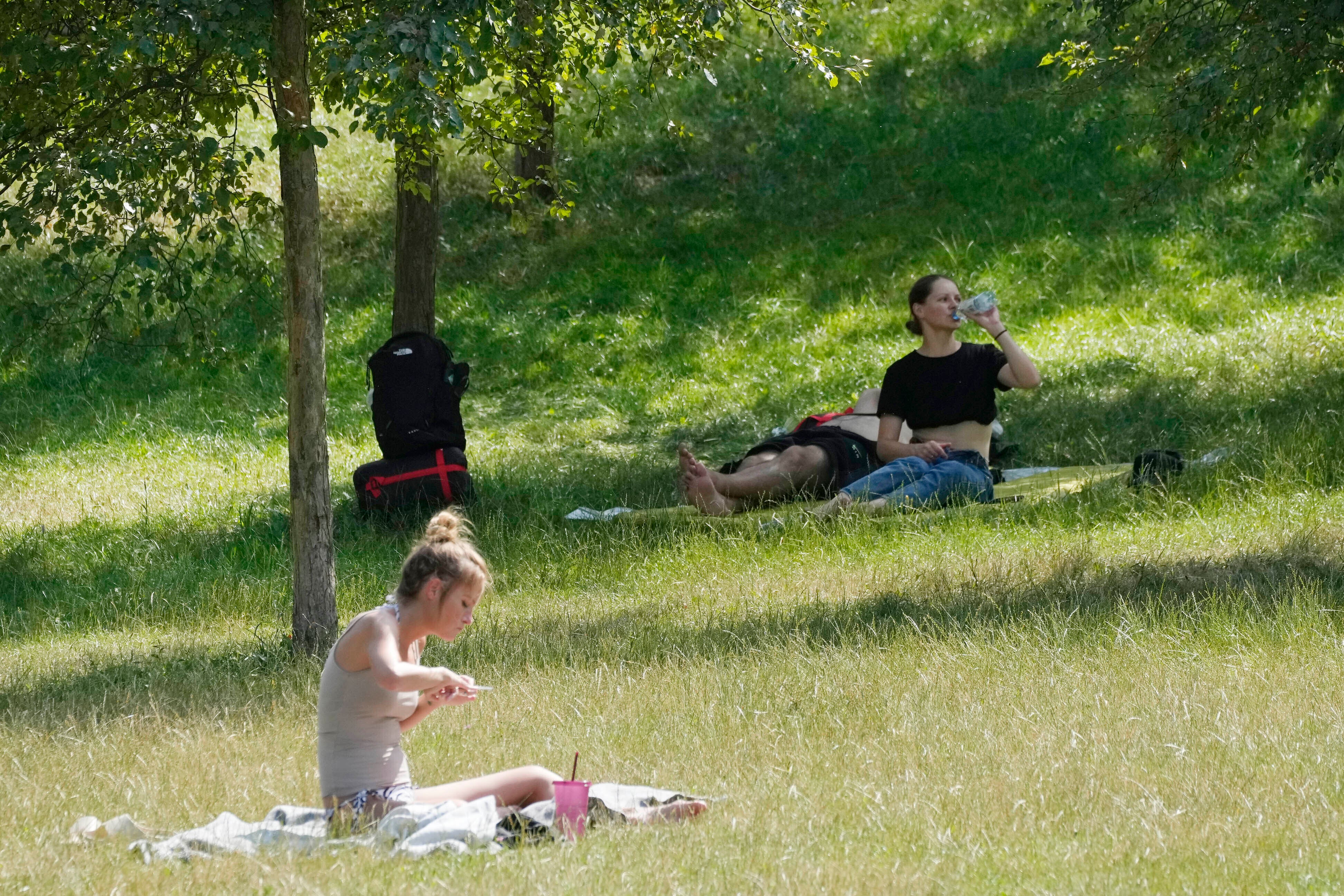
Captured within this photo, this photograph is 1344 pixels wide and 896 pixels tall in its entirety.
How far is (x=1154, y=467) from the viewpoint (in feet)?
28.9

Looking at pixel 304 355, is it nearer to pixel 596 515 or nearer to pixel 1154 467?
pixel 596 515

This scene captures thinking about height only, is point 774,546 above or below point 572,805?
below

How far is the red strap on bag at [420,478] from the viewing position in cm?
987

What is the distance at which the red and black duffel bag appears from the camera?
32.3ft

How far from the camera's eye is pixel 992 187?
19219 millimetres

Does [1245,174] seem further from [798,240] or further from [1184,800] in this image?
[1184,800]

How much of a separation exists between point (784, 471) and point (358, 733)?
5.69 meters

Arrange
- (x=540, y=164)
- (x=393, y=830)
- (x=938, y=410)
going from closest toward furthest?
(x=393, y=830) < (x=938, y=410) < (x=540, y=164)

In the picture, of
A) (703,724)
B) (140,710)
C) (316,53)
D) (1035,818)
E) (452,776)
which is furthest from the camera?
(316,53)

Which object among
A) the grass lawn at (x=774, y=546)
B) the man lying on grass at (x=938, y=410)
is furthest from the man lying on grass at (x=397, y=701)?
the man lying on grass at (x=938, y=410)

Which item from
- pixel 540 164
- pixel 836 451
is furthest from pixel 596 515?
pixel 540 164

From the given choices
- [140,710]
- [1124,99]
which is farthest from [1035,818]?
[1124,99]

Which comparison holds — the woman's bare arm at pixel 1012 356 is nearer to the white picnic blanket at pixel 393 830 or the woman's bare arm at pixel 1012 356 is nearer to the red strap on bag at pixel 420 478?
the red strap on bag at pixel 420 478

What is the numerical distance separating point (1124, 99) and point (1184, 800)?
1723cm
